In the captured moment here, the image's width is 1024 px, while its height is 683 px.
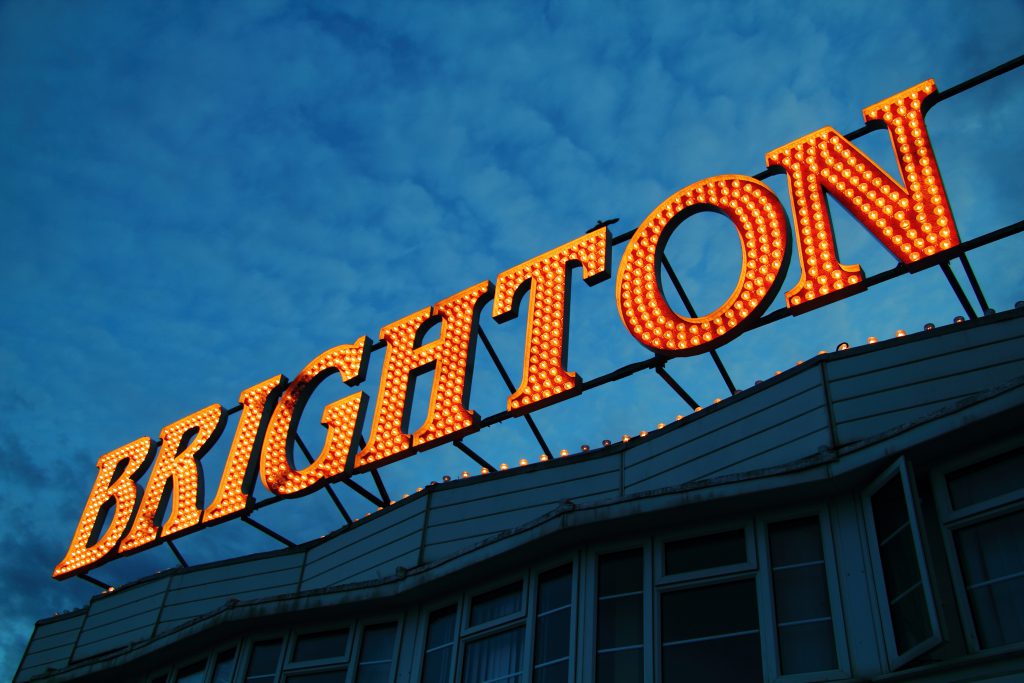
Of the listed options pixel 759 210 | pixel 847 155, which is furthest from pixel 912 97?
pixel 759 210

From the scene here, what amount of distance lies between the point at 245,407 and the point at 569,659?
12228 millimetres

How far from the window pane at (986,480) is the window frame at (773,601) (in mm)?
1298

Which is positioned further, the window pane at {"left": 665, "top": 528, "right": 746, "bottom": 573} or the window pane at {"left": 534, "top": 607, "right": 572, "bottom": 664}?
the window pane at {"left": 534, "top": 607, "right": 572, "bottom": 664}

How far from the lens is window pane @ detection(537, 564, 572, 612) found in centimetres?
1165

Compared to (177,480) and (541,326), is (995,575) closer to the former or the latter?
(541,326)

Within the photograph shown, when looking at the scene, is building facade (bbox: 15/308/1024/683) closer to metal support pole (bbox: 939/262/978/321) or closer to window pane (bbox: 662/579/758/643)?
window pane (bbox: 662/579/758/643)

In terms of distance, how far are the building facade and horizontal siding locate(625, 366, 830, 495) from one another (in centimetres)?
2

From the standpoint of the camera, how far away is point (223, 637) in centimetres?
1478

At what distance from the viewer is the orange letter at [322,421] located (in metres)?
18.7

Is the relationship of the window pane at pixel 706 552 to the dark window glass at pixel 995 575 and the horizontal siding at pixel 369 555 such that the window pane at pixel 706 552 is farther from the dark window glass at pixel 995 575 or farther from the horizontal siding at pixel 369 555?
the horizontal siding at pixel 369 555

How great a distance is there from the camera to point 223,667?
14781mm

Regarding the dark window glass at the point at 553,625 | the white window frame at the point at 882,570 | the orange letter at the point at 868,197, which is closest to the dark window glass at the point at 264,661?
the dark window glass at the point at 553,625

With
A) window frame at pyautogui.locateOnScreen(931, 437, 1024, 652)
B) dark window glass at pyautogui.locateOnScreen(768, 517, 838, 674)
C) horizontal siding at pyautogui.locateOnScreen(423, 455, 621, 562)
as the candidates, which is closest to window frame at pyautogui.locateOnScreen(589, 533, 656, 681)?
horizontal siding at pyautogui.locateOnScreen(423, 455, 621, 562)

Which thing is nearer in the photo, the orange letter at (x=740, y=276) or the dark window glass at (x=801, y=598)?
the dark window glass at (x=801, y=598)
